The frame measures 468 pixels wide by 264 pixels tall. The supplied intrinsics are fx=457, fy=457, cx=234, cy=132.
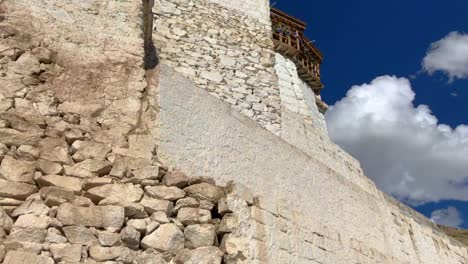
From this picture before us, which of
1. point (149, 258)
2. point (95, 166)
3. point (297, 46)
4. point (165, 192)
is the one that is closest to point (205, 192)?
point (165, 192)

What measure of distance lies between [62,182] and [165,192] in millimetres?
719

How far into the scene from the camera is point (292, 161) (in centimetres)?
516

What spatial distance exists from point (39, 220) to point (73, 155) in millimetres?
537

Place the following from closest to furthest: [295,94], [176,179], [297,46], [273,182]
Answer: [176,179], [273,182], [295,94], [297,46]

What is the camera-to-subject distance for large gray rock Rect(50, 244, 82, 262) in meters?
2.75

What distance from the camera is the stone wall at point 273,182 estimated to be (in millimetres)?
3889

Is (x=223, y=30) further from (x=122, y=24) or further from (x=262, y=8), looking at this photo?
(x=122, y=24)

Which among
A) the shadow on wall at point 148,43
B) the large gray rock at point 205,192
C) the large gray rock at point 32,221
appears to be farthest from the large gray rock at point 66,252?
the shadow on wall at point 148,43

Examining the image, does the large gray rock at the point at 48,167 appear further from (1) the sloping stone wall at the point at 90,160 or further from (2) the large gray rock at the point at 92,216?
(2) the large gray rock at the point at 92,216

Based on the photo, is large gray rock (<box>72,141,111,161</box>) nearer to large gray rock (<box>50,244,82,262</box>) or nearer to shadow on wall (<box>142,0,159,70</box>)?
large gray rock (<box>50,244,82,262</box>)

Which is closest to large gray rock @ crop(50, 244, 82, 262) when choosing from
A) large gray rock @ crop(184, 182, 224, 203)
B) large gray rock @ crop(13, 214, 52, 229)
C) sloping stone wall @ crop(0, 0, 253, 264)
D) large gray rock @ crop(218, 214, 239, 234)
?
sloping stone wall @ crop(0, 0, 253, 264)

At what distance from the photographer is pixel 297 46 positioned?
43.9ft

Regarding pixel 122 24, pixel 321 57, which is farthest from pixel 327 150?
pixel 321 57

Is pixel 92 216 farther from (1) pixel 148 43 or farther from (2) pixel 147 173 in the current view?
(1) pixel 148 43
